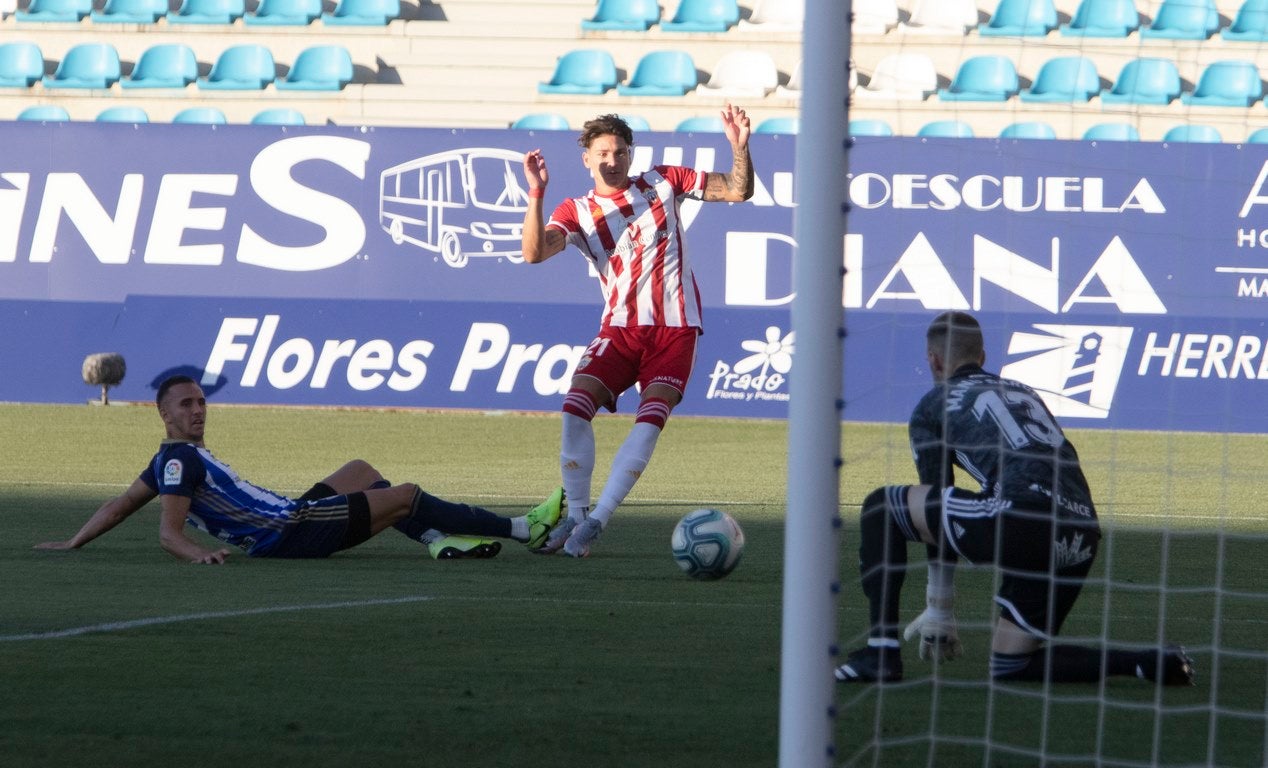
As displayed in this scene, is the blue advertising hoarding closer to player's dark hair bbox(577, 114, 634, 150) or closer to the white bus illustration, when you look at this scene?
the white bus illustration

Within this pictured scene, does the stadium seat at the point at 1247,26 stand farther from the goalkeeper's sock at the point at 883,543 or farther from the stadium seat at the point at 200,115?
the goalkeeper's sock at the point at 883,543

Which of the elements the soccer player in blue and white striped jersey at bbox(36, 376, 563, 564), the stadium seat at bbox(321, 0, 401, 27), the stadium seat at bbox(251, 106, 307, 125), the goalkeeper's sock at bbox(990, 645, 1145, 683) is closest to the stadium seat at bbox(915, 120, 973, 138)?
the stadium seat at bbox(321, 0, 401, 27)

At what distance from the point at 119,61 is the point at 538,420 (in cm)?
937

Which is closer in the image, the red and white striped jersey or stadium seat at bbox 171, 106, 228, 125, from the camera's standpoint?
A: the red and white striped jersey

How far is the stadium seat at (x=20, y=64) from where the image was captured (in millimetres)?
22625

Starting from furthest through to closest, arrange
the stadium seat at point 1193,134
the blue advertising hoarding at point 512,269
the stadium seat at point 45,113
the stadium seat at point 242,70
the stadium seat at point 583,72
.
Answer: the stadium seat at point 242,70 < the stadium seat at point 45,113 < the stadium seat at point 583,72 < the stadium seat at point 1193,134 < the blue advertising hoarding at point 512,269

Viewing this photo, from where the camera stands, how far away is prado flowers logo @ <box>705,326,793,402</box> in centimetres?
1677

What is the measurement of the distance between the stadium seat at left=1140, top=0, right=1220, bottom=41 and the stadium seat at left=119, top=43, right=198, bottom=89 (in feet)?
38.2

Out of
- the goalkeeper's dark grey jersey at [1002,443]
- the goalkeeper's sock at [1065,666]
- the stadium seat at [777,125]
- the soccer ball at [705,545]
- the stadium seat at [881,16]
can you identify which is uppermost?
the stadium seat at [881,16]

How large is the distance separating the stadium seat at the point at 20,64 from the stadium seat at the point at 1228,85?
1413 centimetres

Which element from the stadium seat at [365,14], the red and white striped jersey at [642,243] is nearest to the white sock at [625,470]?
the red and white striped jersey at [642,243]

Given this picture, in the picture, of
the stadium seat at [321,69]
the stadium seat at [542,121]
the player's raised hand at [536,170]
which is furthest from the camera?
the stadium seat at [321,69]

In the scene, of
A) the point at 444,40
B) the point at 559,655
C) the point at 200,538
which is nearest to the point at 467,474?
the point at 200,538

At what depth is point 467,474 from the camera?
11.9 m
